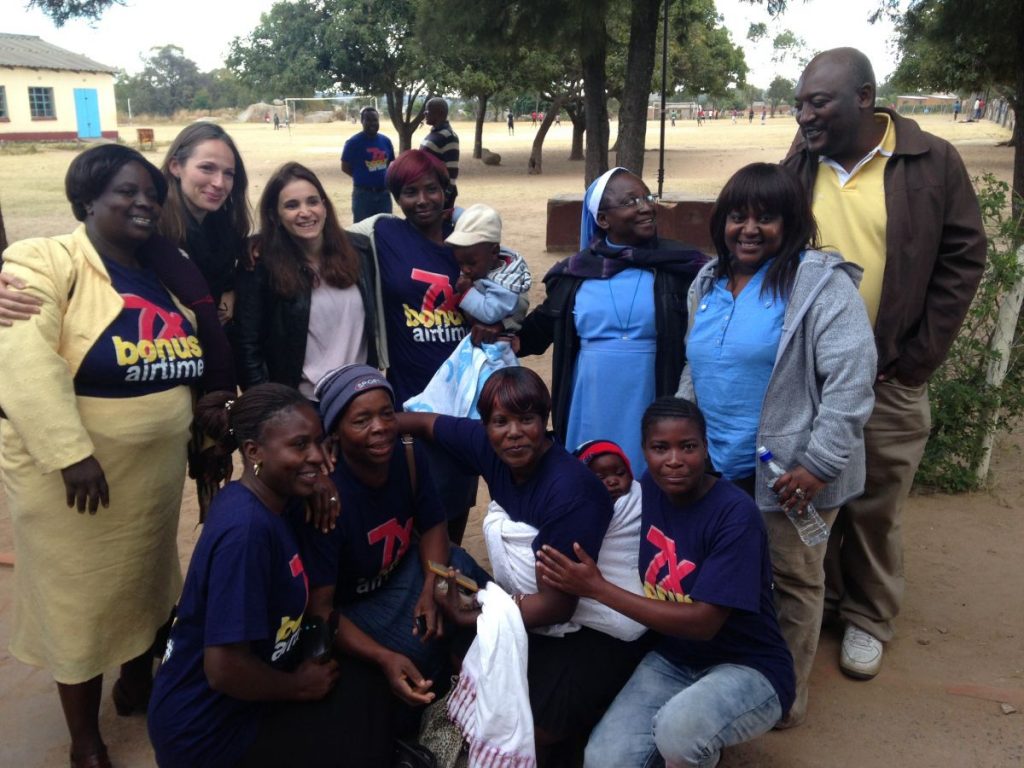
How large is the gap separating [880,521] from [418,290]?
74.5 inches

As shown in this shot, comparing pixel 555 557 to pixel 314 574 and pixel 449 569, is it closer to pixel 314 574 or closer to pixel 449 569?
pixel 449 569

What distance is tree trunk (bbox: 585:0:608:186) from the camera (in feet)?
22.9

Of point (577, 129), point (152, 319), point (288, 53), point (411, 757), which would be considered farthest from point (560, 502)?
point (577, 129)

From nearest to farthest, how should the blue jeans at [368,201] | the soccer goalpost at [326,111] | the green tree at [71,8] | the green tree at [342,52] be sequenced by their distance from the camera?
the green tree at [71,8], the blue jeans at [368,201], the green tree at [342,52], the soccer goalpost at [326,111]

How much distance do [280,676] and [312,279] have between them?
1420 millimetres

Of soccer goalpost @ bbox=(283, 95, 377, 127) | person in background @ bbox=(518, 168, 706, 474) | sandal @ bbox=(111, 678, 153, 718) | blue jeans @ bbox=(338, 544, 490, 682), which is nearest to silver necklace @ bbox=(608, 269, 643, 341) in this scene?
person in background @ bbox=(518, 168, 706, 474)

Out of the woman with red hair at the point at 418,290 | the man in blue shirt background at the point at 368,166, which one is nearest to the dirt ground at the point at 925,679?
the woman with red hair at the point at 418,290

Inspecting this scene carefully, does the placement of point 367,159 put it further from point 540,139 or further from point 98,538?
point 540,139

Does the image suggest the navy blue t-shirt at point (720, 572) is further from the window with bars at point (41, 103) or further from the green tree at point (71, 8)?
the window with bars at point (41, 103)

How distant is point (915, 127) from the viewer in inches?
123

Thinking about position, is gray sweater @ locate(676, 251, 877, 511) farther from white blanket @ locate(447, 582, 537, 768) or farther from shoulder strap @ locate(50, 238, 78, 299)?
shoulder strap @ locate(50, 238, 78, 299)

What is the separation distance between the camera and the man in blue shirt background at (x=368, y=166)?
11.8 metres

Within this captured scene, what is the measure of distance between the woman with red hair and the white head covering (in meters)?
Result: 0.53

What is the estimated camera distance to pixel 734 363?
281 centimetres
